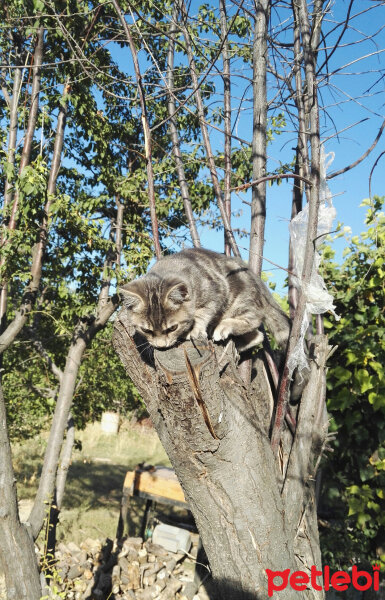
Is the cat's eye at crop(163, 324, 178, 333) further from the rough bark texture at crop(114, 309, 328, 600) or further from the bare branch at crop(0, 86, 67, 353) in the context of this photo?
the bare branch at crop(0, 86, 67, 353)

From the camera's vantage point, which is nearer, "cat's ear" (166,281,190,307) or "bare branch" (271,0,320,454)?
"bare branch" (271,0,320,454)

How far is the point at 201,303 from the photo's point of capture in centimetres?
332

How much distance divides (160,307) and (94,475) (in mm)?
10747

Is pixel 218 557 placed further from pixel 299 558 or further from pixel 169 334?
pixel 169 334

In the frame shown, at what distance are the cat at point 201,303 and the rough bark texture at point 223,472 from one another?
2.45 feet

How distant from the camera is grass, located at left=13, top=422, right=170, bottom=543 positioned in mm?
8500


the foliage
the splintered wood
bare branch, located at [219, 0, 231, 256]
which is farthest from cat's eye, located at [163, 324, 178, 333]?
the splintered wood

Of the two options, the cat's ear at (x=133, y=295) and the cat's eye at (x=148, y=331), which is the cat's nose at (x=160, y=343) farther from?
the cat's ear at (x=133, y=295)

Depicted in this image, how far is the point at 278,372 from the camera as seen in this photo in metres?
3.04

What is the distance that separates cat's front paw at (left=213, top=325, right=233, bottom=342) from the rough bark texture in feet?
3.47

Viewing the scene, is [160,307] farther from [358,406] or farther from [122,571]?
[122,571]

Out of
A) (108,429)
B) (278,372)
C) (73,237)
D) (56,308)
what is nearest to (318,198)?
(278,372)

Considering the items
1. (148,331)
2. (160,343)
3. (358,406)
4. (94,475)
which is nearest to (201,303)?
(148,331)

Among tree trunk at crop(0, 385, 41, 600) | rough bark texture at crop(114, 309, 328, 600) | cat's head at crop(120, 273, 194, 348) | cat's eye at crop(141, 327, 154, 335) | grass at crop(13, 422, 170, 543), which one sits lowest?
grass at crop(13, 422, 170, 543)
